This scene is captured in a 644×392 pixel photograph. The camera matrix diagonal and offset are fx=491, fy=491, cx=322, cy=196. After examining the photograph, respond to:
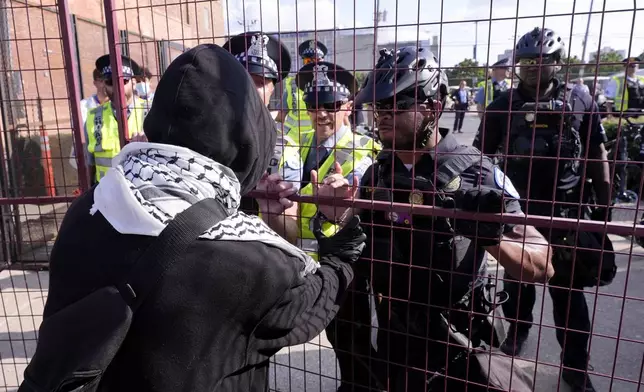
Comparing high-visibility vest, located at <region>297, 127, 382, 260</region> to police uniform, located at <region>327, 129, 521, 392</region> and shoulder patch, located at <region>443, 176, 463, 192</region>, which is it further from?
shoulder patch, located at <region>443, 176, 463, 192</region>

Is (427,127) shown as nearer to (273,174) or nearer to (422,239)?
(422,239)

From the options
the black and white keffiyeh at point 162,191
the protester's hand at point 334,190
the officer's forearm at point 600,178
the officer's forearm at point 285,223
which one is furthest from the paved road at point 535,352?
the black and white keffiyeh at point 162,191

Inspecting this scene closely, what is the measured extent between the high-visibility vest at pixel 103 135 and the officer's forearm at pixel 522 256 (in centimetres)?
358

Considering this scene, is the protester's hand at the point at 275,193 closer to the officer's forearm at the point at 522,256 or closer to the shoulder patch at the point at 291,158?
the shoulder patch at the point at 291,158

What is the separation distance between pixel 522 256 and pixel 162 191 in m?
1.27

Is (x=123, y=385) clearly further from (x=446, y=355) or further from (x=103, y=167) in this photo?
(x=103, y=167)

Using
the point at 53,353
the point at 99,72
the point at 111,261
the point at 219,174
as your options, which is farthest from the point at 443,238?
the point at 99,72

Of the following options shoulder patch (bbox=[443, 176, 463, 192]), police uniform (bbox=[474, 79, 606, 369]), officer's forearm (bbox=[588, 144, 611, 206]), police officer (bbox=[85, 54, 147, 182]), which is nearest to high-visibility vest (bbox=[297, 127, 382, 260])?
shoulder patch (bbox=[443, 176, 463, 192])

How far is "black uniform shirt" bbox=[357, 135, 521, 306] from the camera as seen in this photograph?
1.94 m

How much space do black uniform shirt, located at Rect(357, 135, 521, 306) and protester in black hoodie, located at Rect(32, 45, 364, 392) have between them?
2.10 ft

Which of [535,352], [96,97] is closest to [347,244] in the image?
[535,352]

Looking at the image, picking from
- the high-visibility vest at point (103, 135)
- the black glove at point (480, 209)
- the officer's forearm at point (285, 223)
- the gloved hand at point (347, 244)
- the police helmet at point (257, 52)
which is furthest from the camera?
the high-visibility vest at point (103, 135)

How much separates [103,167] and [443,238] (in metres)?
3.61

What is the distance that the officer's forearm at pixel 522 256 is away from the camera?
1.84 metres
